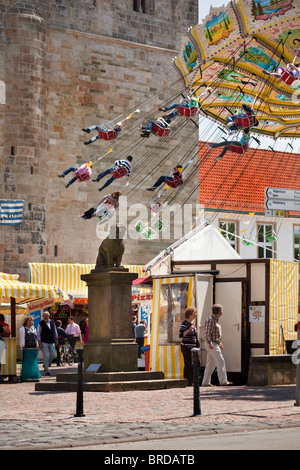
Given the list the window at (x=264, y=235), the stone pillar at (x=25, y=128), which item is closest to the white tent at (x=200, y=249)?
the stone pillar at (x=25, y=128)

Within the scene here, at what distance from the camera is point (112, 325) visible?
1741cm

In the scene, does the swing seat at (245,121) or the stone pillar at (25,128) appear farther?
the stone pillar at (25,128)

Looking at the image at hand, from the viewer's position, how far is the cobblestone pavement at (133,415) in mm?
10430

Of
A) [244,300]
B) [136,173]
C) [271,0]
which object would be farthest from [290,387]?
[136,173]

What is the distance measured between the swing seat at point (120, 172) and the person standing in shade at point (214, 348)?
13186 millimetres

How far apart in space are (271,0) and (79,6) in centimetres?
2006

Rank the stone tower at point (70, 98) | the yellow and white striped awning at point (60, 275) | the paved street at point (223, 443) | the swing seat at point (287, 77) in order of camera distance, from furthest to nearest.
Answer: the stone tower at point (70, 98), the yellow and white striped awning at point (60, 275), the swing seat at point (287, 77), the paved street at point (223, 443)

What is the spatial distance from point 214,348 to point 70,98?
20.9m

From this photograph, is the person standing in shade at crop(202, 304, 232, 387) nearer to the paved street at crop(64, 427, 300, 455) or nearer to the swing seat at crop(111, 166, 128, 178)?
the paved street at crop(64, 427, 300, 455)

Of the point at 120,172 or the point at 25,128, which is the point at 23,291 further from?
the point at 25,128

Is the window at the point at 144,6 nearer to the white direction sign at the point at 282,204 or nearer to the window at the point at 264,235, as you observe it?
the window at the point at 264,235

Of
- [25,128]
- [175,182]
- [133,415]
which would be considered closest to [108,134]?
[175,182]

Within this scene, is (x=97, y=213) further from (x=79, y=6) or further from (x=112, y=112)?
(x=79, y=6)

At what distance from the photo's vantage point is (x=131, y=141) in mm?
39031
